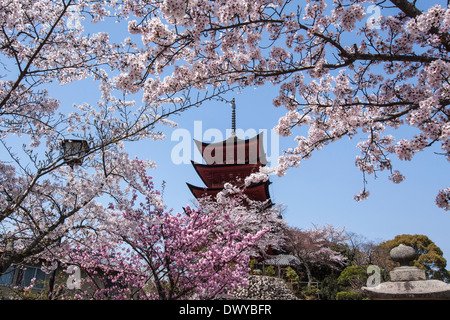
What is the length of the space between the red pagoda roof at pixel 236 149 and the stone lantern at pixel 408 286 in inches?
637

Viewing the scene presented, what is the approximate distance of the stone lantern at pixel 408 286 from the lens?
4.24m

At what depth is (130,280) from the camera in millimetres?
5645

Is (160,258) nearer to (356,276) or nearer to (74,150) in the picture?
(74,150)

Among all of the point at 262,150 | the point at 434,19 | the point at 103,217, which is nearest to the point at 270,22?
the point at 434,19

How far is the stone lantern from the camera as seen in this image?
4238 mm

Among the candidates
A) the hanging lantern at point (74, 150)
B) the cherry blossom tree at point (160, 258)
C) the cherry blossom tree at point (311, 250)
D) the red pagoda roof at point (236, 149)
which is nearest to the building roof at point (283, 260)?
the cherry blossom tree at point (311, 250)

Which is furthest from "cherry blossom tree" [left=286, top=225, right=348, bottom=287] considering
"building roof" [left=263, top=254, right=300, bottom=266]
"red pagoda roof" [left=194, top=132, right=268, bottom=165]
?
"red pagoda roof" [left=194, top=132, right=268, bottom=165]

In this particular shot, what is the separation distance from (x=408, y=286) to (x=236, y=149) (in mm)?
17529

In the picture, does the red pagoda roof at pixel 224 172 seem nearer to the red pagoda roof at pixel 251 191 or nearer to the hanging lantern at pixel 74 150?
the red pagoda roof at pixel 251 191

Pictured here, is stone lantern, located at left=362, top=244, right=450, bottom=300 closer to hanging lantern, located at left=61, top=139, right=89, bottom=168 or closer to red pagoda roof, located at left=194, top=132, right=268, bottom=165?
hanging lantern, located at left=61, top=139, right=89, bottom=168

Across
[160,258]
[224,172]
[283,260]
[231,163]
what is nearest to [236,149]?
[231,163]

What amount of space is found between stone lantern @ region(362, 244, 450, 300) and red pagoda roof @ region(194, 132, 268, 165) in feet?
53.1
